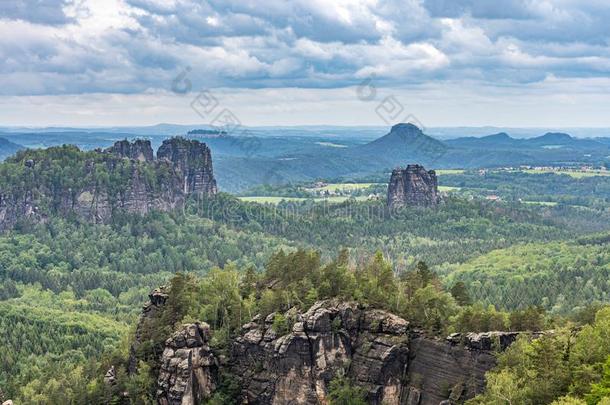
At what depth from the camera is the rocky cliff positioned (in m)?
72.2

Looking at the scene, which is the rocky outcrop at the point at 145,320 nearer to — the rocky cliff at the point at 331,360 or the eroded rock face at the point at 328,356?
the rocky cliff at the point at 331,360

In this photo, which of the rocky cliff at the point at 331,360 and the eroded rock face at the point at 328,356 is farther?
the eroded rock face at the point at 328,356

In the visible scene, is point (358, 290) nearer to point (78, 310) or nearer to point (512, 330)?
point (512, 330)

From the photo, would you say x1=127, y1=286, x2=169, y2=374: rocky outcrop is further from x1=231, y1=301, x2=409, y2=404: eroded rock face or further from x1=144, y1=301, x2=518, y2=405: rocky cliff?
x1=231, y1=301, x2=409, y2=404: eroded rock face

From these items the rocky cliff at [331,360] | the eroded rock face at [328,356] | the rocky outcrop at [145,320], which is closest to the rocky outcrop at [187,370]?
the rocky cliff at [331,360]

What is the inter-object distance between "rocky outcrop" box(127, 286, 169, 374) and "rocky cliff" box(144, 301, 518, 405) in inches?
256

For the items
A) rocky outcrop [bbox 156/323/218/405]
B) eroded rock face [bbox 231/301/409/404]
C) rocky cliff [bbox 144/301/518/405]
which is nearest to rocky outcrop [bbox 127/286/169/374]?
rocky outcrop [bbox 156/323/218/405]

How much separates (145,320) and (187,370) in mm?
14554

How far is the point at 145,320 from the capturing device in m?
94.8

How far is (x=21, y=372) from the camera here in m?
126

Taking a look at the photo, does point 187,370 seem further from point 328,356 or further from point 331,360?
point 331,360

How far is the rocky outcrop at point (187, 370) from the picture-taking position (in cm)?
8194

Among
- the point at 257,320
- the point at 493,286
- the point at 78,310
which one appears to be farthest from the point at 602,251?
the point at 257,320

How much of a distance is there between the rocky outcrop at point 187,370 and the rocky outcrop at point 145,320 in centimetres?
594
